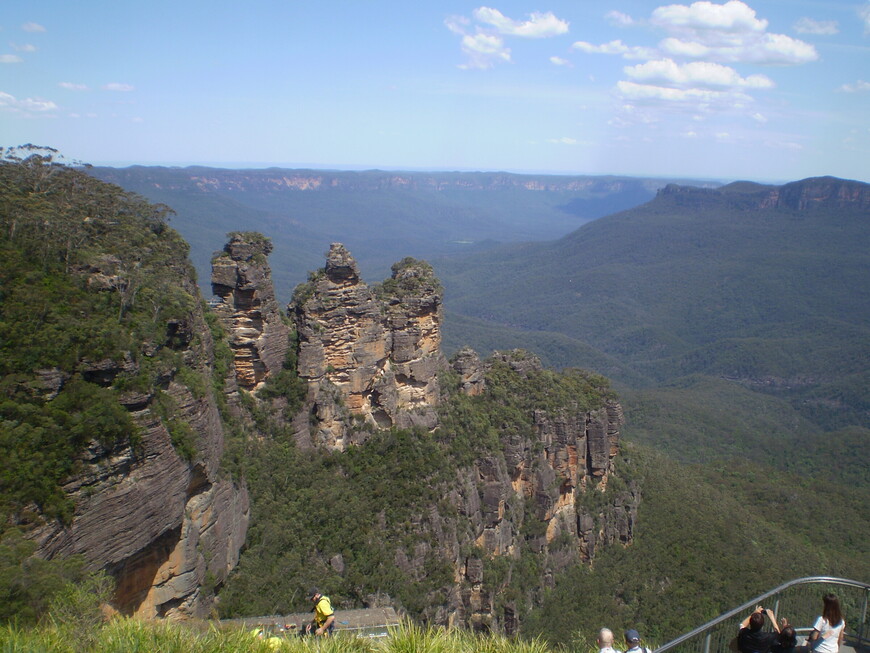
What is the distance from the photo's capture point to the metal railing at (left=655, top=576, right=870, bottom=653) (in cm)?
1060

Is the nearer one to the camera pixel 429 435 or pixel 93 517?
pixel 93 517

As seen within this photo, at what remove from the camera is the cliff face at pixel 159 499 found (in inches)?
602

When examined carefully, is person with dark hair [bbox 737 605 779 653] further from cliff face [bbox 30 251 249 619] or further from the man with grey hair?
cliff face [bbox 30 251 249 619]

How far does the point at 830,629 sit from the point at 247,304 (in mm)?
24002

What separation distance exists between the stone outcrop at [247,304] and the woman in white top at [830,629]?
23334mm

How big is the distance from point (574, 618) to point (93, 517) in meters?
26.3

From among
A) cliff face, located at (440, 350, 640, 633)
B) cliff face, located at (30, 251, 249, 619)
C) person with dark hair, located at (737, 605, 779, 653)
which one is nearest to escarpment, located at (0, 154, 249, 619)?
cliff face, located at (30, 251, 249, 619)

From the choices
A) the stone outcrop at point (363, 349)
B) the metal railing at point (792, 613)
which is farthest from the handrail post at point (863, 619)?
the stone outcrop at point (363, 349)

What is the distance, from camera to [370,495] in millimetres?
29125

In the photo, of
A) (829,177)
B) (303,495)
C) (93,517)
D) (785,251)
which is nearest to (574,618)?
(303,495)

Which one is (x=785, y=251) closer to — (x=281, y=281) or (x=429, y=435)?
(x=281, y=281)

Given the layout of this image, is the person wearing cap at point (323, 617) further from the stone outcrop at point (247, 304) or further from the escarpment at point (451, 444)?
the stone outcrop at point (247, 304)

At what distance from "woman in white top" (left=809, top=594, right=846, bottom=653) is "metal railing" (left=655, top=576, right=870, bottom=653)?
64 cm

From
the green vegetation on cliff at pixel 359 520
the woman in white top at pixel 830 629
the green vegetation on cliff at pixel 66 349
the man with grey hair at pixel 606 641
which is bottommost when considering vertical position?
the green vegetation on cliff at pixel 359 520
